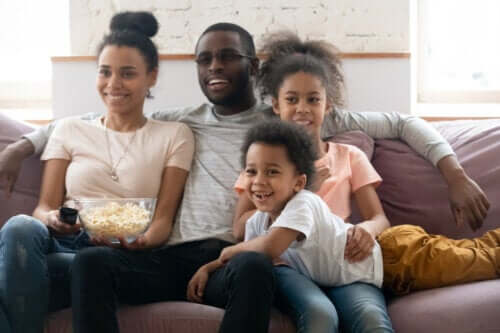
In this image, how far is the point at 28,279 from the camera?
5.45 ft

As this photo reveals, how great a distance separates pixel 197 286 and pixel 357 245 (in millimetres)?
400

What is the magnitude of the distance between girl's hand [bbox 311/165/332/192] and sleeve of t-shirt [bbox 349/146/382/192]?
100mm

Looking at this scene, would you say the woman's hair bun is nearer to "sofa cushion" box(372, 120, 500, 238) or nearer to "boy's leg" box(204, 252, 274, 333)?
"sofa cushion" box(372, 120, 500, 238)

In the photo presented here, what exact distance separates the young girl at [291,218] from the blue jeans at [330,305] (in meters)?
0.04

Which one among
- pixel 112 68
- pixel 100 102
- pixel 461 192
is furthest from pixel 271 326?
pixel 100 102

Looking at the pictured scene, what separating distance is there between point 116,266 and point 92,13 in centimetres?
150

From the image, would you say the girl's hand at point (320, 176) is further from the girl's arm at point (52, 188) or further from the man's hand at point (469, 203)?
the girl's arm at point (52, 188)

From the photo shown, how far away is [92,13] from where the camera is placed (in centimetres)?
288

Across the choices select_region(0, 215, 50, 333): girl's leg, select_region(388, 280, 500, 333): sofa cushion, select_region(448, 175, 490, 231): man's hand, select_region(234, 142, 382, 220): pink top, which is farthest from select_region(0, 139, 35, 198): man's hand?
select_region(448, 175, 490, 231): man's hand

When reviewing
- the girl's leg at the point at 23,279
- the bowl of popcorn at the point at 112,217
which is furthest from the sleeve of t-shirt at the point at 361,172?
the girl's leg at the point at 23,279

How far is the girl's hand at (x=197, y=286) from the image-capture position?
5.74 feet

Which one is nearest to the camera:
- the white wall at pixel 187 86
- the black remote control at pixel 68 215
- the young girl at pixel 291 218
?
the young girl at pixel 291 218

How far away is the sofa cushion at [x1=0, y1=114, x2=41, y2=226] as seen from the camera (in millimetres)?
2113

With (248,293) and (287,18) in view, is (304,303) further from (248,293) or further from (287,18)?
(287,18)
